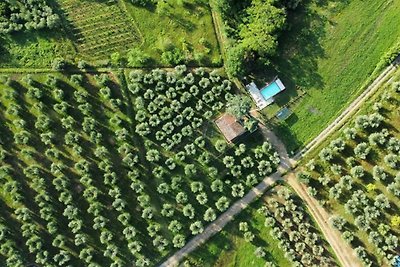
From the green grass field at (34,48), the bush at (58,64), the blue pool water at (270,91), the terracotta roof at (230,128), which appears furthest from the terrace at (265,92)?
the bush at (58,64)

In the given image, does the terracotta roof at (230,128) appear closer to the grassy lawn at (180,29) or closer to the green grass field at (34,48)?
the grassy lawn at (180,29)

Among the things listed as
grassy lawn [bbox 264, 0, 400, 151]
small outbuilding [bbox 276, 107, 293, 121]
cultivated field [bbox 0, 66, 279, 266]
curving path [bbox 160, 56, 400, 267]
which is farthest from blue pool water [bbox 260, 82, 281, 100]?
cultivated field [bbox 0, 66, 279, 266]

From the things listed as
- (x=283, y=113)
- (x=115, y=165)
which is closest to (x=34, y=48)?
(x=115, y=165)

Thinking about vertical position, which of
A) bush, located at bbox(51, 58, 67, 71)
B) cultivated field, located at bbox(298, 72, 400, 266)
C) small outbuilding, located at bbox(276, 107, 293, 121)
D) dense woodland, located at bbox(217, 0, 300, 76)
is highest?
bush, located at bbox(51, 58, 67, 71)

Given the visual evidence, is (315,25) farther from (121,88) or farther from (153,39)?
(121,88)

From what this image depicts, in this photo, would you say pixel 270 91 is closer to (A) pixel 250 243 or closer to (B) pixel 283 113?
(B) pixel 283 113

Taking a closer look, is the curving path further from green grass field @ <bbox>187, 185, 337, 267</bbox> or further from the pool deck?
the pool deck
